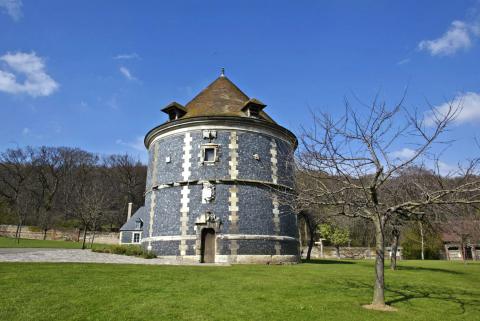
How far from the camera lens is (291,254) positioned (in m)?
20.7

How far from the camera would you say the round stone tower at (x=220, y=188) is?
A: 19.0 metres

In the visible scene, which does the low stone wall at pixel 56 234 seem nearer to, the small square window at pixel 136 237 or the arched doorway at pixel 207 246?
the small square window at pixel 136 237

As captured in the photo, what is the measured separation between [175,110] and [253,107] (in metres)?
4.97

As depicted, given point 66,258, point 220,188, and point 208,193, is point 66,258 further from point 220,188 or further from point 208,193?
point 220,188

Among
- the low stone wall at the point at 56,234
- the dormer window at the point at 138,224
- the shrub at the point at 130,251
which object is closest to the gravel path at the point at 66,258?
the shrub at the point at 130,251

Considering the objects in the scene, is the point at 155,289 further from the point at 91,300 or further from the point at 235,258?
the point at 235,258

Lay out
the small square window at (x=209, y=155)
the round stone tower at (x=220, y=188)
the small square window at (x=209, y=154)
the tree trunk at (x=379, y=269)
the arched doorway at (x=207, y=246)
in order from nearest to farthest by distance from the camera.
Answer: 1. the tree trunk at (x=379, y=269)
2. the arched doorway at (x=207, y=246)
3. the round stone tower at (x=220, y=188)
4. the small square window at (x=209, y=154)
5. the small square window at (x=209, y=155)

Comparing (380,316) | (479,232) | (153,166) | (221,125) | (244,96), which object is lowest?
(380,316)

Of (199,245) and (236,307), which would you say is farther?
(199,245)

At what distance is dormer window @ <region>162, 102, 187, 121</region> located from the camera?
2203 centimetres

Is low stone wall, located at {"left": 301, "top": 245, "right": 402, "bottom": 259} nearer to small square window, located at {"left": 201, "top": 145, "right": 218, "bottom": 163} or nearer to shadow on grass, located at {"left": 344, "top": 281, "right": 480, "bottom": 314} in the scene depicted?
small square window, located at {"left": 201, "top": 145, "right": 218, "bottom": 163}

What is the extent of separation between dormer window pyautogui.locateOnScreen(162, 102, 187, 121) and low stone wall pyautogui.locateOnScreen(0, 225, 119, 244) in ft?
94.2

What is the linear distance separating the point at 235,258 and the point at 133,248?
634cm

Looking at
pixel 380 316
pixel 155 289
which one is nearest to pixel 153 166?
pixel 155 289
